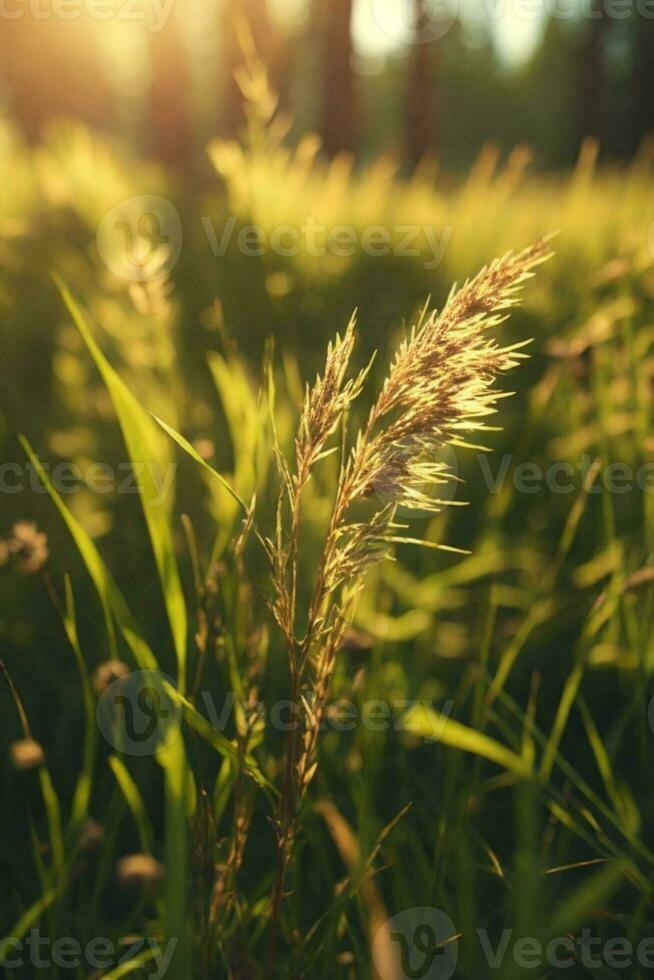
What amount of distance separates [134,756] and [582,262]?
3092 mm

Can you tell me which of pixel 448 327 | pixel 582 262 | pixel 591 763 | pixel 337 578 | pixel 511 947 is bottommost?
pixel 591 763

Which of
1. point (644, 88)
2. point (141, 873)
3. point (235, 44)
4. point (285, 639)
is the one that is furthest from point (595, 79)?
point (141, 873)

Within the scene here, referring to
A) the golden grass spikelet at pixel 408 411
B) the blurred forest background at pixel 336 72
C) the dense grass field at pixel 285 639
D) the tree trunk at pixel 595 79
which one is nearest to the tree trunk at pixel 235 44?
the blurred forest background at pixel 336 72

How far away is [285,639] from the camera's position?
1.12 m

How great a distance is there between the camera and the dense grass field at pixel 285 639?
3.04 feet

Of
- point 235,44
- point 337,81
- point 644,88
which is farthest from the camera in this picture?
point 644,88

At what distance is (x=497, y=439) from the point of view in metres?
2.84

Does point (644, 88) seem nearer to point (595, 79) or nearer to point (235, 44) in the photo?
point (595, 79)

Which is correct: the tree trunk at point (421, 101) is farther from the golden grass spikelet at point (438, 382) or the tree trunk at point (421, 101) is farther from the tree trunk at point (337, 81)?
the golden grass spikelet at point (438, 382)

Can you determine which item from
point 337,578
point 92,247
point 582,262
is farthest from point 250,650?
point 582,262

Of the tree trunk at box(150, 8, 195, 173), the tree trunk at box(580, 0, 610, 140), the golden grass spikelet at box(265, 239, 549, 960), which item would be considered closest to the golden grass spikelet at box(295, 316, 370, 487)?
the golden grass spikelet at box(265, 239, 549, 960)

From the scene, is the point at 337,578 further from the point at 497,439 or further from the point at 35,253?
the point at 35,253

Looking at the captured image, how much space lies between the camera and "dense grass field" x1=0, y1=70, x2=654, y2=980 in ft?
3.04

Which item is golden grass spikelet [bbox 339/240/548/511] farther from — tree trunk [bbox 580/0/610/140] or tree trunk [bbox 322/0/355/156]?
tree trunk [bbox 580/0/610/140]
